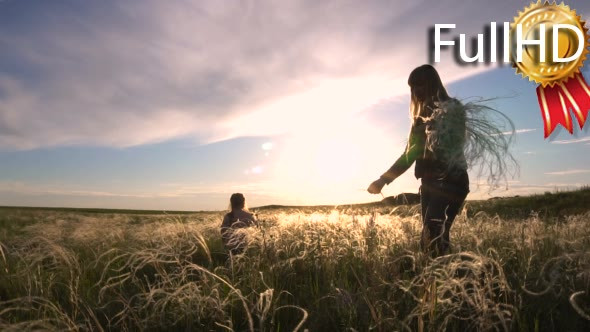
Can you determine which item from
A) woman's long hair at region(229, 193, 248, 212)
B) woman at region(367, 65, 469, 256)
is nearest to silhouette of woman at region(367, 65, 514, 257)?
woman at region(367, 65, 469, 256)

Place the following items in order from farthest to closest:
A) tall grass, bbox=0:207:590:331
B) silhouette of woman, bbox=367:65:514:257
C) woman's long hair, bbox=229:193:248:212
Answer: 1. woman's long hair, bbox=229:193:248:212
2. silhouette of woman, bbox=367:65:514:257
3. tall grass, bbox=0:207:590:331

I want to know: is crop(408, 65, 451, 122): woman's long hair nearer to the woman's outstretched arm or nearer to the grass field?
the woman's outstretched arm

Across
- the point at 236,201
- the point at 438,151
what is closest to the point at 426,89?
the point at 438,151

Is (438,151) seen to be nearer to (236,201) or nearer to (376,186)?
(376,186)

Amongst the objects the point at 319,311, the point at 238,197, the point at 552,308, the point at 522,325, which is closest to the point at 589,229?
the point at 552,308

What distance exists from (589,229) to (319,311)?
555 cm

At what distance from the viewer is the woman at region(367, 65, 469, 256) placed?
448cm

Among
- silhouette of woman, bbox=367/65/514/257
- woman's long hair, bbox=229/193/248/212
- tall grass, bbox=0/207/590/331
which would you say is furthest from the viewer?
woman's long hair, bbox=229/193/248/212

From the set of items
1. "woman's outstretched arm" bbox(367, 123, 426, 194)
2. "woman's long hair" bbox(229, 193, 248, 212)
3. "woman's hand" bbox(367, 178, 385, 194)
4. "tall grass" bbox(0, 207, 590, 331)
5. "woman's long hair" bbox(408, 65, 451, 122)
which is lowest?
"tall grass" bbox(0, 207, 590, 331)

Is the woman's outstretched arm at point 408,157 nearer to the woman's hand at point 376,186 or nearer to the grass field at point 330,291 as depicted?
the woman's hand at point 376,186

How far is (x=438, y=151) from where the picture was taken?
4.45m

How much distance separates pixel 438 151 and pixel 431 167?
315mm

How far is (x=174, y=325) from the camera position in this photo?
118 inches

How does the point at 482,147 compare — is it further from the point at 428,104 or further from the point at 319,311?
the point at 319,311
